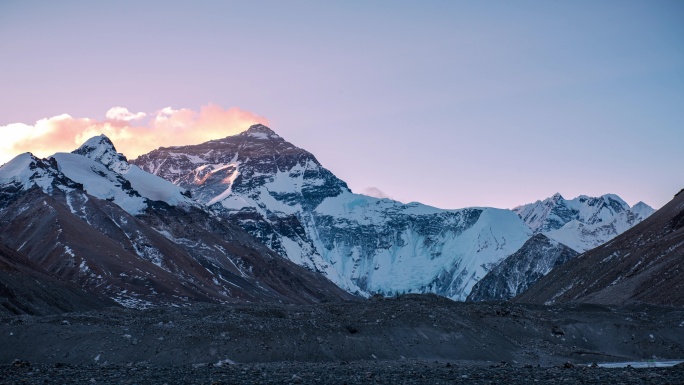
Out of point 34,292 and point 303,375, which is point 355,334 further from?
point 34,292

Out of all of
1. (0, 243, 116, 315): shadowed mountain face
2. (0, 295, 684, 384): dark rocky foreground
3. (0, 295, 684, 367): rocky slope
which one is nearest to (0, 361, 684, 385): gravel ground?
(0, 295, 684, 384): dark rocky foreground

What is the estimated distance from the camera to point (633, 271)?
14812 cm

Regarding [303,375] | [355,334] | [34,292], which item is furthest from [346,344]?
[34,292]

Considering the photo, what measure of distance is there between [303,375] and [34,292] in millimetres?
87348

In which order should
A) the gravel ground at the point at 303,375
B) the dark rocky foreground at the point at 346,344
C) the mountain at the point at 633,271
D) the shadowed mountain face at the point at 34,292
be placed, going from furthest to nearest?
1. the mountain at the point at 633,271
2. the shadowed mountain face at the point at 34,292
3. the dark rocky foreground at the point at 346,344
4. the gravel ground at the point at 303,375

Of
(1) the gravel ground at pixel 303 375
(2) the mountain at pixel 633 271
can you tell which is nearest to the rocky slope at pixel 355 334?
(1) the gravel ground at pixel 303 375

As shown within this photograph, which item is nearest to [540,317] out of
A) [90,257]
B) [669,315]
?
[669,315]

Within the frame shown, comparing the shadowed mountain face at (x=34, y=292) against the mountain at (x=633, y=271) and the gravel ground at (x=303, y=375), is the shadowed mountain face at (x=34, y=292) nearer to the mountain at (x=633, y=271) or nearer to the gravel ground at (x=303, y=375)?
the gravel ground at (x=303, y=375)

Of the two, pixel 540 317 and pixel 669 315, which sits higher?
pixel 669 315

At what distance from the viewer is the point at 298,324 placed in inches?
2618

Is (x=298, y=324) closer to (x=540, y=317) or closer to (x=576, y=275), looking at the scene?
(x=540, y=317)

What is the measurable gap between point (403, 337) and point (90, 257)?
425ft

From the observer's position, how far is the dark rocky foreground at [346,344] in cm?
4603

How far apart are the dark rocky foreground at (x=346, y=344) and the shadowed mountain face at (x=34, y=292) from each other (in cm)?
4093
